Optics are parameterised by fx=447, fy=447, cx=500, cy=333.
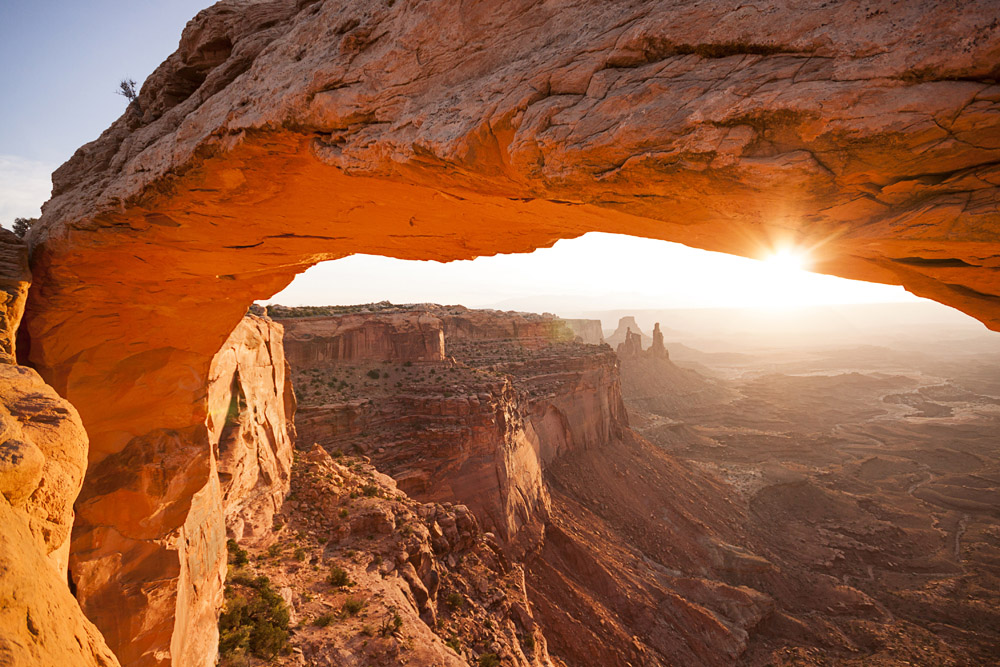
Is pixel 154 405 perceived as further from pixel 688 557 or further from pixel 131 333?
pixel 688 557

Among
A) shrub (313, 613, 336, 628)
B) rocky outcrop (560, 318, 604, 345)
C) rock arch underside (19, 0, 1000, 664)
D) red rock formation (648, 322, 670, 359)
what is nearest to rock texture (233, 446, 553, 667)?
shrub (313, 613, 336, 628)

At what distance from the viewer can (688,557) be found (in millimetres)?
23344

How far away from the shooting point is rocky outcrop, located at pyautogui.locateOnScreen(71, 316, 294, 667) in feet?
21.2

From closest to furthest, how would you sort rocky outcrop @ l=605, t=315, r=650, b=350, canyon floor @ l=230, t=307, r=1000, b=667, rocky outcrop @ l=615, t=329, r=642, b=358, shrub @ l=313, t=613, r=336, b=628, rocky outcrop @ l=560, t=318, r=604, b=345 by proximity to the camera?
1. shrub @ l=313, t=613, r=336, b=628
2. canyon floor @ l=230, t=307, r=1000, b=667
3. rocky outcrop @ l=615, t=329, r=642, b=358
4. rocky outcrop @ l=560, t=318, r=604, b=345
5. rocky outcrop @ l=605, t=315, r=650, b=350

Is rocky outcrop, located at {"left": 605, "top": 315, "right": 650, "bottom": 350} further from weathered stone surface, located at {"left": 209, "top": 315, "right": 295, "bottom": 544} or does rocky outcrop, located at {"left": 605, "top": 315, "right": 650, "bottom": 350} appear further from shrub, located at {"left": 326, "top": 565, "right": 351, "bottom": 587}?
shrub, located at {"left": 326, "top": 565, "right": 351, "bottom": 587}

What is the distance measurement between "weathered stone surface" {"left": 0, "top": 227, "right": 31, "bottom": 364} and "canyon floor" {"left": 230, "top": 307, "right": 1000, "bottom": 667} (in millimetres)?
6313

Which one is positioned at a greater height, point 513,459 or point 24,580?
point 24,580

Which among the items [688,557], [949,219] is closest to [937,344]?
[688,557]

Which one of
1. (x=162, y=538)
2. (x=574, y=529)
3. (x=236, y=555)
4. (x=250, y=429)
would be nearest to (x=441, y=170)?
(x=162, y=538)

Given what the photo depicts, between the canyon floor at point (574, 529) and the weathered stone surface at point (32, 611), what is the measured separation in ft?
21.1

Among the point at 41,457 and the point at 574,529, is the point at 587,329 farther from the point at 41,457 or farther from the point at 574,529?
the point at 41,457

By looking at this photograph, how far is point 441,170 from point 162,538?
739cm

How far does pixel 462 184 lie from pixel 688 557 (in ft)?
83.3

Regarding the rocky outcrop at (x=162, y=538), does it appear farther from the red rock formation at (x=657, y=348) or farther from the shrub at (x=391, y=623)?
the red rock formation at (x=657, y=348)
